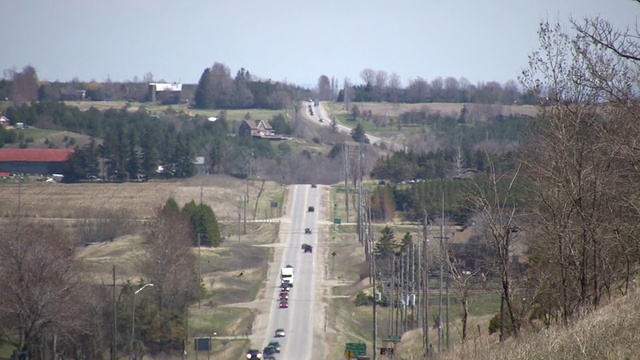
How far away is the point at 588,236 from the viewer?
51.2 feet

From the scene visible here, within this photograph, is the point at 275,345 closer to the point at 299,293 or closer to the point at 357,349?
the point at 357,349

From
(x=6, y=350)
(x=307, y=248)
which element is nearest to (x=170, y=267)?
(x=6, y=350)

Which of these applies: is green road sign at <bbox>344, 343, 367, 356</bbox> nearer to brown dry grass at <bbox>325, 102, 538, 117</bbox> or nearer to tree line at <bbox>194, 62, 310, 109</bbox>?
brown dry grass at <bbox>325, 102, 538, 117</bbox>

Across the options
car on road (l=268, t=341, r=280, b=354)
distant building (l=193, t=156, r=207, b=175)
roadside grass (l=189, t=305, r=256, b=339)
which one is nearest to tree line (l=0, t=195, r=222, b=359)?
roadside grass (l=189, t=305, r=256, b=339)

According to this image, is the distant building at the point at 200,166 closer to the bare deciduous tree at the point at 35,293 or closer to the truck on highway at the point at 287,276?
the truck on highway at the point at 287,276

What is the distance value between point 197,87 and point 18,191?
6414 cm

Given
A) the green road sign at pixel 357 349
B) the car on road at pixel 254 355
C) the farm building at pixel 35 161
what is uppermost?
the farm building at pixel 35 161

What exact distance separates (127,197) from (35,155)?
1342 centimetres

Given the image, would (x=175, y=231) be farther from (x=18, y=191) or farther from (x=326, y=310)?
(x=18, y=191)

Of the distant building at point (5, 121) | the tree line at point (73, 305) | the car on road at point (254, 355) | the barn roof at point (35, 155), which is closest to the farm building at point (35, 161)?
the barn roof at point (35, 155)

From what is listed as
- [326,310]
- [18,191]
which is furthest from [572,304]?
[18,191]

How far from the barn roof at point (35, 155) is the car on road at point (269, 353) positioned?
1531 inches

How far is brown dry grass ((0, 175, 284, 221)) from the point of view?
52.1 meters

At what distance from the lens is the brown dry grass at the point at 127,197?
52062 millimetres
